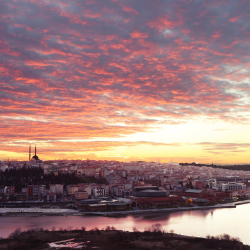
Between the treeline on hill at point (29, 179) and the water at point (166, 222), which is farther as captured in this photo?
the treeline on hill at point (29, 179)

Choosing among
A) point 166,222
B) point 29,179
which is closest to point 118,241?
point 166,222

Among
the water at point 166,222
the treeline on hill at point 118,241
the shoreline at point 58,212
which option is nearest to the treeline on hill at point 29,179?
the shoreline at point 58,212

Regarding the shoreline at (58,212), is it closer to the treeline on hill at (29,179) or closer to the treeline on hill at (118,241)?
the treeline on hill at (118,241)

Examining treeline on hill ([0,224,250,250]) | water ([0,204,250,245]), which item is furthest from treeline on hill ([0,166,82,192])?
treeline on hill ([0,224,250,250])

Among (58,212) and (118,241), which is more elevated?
(118,241)

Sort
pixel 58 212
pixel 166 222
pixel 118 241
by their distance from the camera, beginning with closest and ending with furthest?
1. pixel 118 241
2. pixel 166 222
3. pixel 58 212

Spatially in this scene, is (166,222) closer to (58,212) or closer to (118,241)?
(118,241)

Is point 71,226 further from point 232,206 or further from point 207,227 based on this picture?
point 232,206
